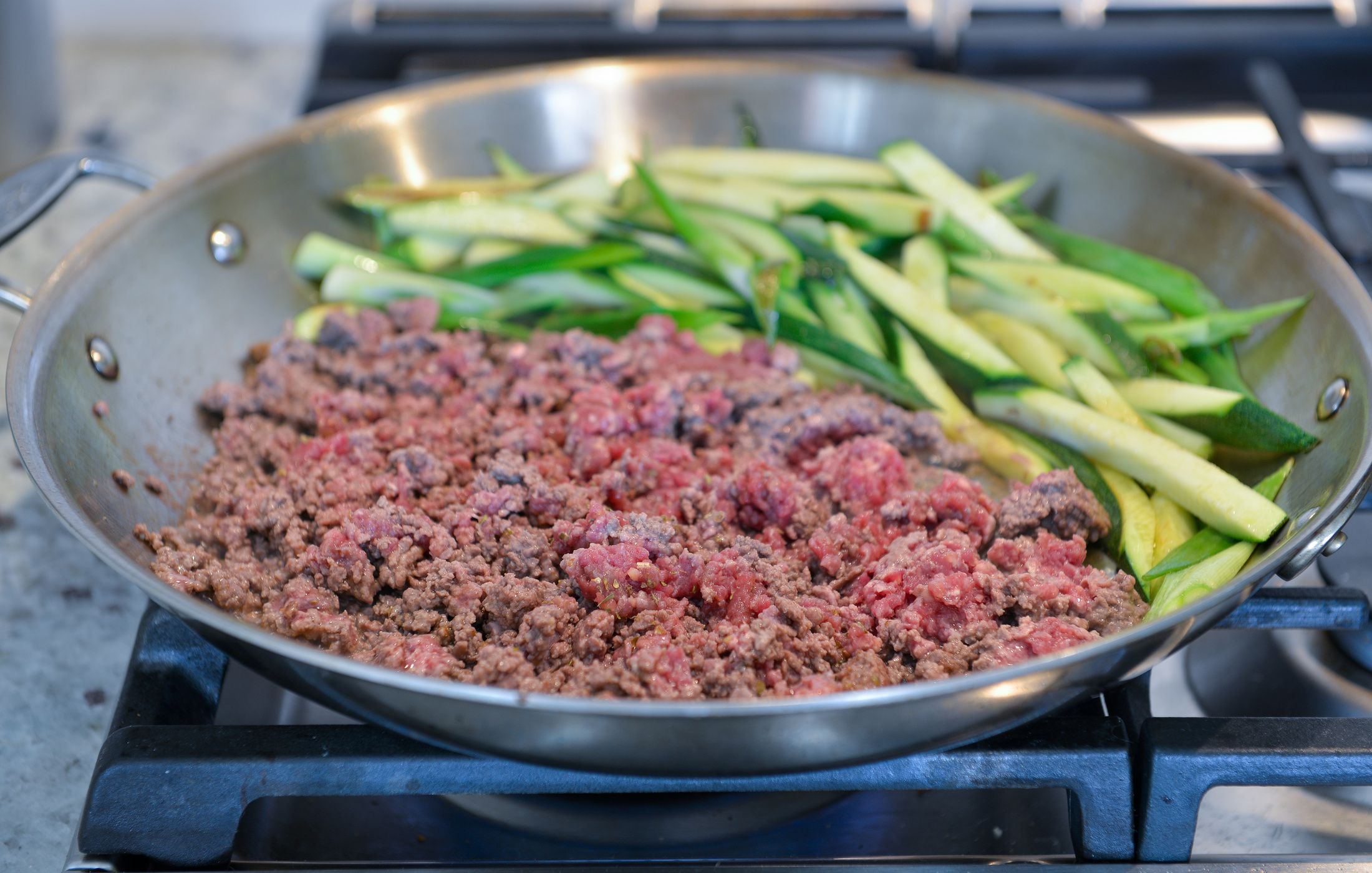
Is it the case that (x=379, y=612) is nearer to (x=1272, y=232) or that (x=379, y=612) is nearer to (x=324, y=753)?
(x=324, y=753)

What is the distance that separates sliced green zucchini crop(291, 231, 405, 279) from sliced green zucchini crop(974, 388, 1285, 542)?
1.03 meters

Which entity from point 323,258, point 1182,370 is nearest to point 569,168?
point 323,258

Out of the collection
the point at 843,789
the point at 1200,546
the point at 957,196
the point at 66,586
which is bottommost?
the point at 66,586

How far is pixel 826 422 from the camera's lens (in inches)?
59.4

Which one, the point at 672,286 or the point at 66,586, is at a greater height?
the point at 672,286

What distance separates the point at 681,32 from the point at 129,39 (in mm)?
1588

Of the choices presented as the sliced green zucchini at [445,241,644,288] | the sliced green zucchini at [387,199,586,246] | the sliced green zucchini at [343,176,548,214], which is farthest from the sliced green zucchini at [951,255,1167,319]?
the sliced green zucchini at [343,176,548,214]

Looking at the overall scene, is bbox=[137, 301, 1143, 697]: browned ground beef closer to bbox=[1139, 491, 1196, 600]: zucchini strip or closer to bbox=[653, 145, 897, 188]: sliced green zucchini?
bbox=[1139, 491, 1196, 600]: zucchini strip

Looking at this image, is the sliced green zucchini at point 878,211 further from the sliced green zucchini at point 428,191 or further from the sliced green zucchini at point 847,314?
the sliced green zucchini at point 428,191

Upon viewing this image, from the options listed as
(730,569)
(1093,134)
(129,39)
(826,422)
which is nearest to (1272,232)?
(1093,134)

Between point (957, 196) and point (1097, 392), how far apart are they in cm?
49

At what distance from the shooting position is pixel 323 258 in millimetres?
1836

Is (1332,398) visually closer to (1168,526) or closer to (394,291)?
(1168,526)

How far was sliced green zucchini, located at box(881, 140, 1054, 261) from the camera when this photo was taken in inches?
73.6
